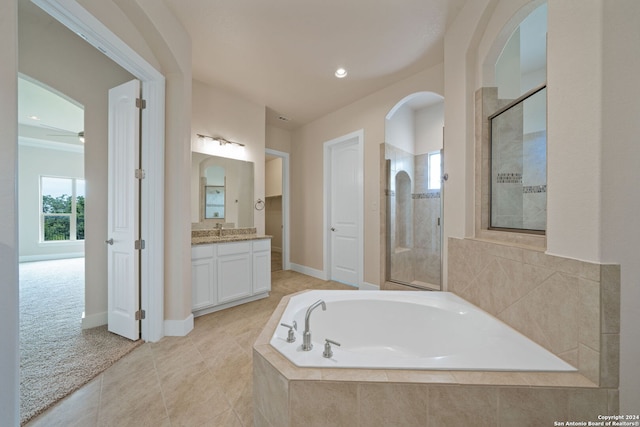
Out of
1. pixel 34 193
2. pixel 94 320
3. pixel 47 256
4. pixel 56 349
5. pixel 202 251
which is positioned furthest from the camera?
pixel 47 256

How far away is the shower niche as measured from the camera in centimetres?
337

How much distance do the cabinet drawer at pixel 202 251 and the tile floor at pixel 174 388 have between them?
719mm

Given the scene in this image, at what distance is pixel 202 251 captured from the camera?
255 cm

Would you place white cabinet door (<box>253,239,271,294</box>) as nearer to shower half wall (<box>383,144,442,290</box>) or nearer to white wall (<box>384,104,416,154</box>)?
shower half wall (<box>383,144,442,290</box>)

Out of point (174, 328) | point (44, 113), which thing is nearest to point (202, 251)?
point (174, 328)

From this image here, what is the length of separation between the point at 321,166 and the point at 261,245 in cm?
178

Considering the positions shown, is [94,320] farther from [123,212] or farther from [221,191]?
[221,191]

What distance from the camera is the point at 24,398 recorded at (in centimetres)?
140

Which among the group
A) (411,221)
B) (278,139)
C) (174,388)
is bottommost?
(174,388)

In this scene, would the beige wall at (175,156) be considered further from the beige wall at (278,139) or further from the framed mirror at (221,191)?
the beige wall at (278,139)

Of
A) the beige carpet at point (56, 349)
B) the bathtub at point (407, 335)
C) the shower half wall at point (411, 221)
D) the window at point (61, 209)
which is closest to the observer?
the bathtub at point (407, 335)

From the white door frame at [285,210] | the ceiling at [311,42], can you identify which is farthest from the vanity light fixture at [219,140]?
the white door frame at [285,210]

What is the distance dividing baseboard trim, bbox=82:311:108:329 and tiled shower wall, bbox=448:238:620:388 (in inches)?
130

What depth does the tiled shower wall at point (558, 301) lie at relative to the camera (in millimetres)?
944
